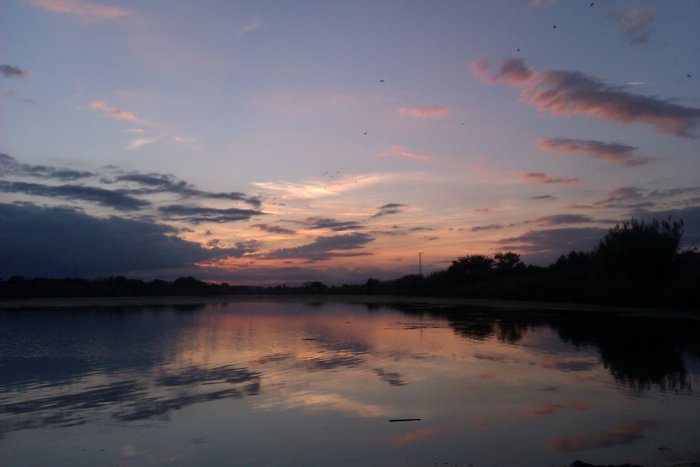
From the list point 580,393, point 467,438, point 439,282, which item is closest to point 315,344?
point 580,393

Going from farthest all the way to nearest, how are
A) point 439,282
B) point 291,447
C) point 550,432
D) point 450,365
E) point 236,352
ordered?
point 439,282, point 236,352, point 450,365, point 550,432, point 291,447

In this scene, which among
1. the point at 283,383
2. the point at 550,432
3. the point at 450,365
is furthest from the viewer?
the point at 450,365

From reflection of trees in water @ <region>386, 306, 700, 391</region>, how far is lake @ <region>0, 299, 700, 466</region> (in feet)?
0.43

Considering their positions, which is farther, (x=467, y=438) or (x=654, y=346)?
(x=654, y=346)

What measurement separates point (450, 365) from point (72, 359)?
11483mm

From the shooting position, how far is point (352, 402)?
11.7 meters

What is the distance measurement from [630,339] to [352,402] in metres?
14.9

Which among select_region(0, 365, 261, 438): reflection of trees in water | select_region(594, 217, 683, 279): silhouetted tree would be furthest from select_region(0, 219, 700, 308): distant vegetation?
select_region(0, 365, 261, 438): reflection of trees in water

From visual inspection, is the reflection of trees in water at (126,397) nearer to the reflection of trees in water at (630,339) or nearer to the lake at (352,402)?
the lake at (352,402)

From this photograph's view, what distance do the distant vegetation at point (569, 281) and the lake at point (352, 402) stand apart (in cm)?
2091

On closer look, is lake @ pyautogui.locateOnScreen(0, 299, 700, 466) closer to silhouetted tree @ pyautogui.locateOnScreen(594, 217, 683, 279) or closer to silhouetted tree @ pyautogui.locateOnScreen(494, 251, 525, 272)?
silhouetted tree @ pyautogui.locateOnScreen(594, 217, 683, 279)

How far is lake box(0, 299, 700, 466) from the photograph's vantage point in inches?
333

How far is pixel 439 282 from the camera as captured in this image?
86312mm

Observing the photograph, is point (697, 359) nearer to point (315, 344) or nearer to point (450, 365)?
point (450, 365)
